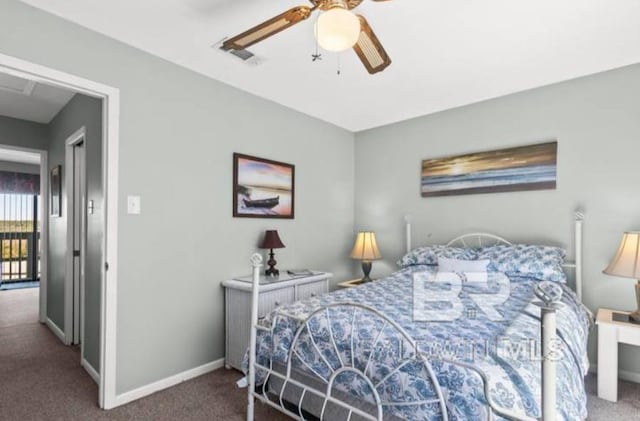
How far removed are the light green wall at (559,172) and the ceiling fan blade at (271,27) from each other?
2487 mm

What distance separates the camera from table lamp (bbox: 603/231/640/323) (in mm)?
2246

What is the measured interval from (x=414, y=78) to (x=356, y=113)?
98 cm

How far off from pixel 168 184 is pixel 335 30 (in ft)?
5.74

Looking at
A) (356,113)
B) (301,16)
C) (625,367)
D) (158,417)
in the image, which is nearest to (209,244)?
(158,417)

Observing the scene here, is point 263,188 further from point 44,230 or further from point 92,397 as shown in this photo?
point 44,230

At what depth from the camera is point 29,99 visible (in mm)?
3322

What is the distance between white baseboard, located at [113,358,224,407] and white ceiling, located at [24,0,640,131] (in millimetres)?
2392

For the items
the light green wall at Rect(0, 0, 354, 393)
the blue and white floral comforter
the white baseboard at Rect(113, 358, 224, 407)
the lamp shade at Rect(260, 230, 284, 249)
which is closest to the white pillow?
the blue and white floral comforter

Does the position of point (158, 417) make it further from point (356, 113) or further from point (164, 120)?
point (356, 113)

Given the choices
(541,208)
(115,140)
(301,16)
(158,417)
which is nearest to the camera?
(301,16)

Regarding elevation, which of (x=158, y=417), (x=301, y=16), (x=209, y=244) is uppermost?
(x=301, y=16)

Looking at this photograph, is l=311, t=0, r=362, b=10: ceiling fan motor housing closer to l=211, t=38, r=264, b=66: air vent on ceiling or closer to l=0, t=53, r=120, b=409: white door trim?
l=211, t=38, r=264, b=66: air vent on ceiling

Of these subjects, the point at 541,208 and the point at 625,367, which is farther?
the point at 541,208

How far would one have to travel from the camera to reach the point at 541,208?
119 inches
